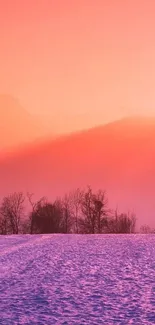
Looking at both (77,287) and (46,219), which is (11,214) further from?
(77,287)

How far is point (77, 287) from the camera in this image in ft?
56.0

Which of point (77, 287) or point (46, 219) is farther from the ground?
point (46, 219)

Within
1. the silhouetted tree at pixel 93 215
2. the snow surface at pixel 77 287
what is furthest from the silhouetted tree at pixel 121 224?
the snow surface at pixel 77 287

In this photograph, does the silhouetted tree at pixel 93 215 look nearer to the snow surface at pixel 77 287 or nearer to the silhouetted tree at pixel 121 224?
the silhouetted tree at pixel 121 224

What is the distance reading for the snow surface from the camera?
13109mm

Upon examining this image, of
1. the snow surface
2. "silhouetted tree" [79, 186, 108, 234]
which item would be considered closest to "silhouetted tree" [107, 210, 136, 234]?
"silhouetted tree" [79, 186, 108, 234]

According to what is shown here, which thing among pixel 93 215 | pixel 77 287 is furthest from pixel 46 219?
pixel 77 287

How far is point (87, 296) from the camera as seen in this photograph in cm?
1555

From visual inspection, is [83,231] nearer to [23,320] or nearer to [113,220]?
[113,220]

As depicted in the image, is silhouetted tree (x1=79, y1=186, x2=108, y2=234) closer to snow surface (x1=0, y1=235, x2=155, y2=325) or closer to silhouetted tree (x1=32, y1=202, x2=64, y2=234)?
silhouetted tree (x1=32, y1=202, x2=64, y2=234)

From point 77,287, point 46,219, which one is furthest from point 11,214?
point 77,287

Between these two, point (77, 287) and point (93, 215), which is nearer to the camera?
point (77, 287)

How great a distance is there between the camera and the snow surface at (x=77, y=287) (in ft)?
43.0

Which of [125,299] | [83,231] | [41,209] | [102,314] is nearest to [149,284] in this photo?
[125,299]
